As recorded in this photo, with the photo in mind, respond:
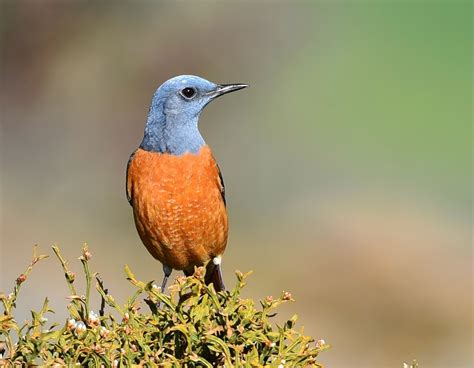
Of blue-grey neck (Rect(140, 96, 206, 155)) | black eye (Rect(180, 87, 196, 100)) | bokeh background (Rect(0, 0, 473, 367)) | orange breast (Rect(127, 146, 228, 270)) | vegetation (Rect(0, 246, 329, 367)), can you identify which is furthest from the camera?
bokeh background (Rect(0, 0, 473, 367))

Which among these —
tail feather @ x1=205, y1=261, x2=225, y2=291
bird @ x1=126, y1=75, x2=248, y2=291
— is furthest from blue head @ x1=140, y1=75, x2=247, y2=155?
tail feather @ x1=205, y1=261, x2=225, y2=291

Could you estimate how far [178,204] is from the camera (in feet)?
18.3

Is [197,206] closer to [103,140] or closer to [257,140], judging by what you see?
[103,140]

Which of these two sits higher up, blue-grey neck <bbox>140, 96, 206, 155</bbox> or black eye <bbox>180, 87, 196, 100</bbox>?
black eye <bbox>180, 87, 196, 100</bbox>

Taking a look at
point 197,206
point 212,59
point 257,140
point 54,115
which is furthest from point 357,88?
point 197,206

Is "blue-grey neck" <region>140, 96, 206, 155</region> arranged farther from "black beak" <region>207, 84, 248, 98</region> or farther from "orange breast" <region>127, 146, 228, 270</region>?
"black beak" <region>207, 84, 248, 98</region>

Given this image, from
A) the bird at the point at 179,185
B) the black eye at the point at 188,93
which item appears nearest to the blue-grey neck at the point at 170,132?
the bird at the point at 179,185

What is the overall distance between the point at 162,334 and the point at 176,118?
2561 mm

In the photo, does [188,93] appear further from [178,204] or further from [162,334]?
[162,334]

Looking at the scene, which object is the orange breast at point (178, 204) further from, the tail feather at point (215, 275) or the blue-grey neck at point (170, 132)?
the tail feather at point (215, 275)

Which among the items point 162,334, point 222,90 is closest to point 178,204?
point 222,90

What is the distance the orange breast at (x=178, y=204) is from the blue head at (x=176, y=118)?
0.19ft

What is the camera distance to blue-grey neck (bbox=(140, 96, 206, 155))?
5.77 meters

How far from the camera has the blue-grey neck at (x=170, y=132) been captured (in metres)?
5.77
